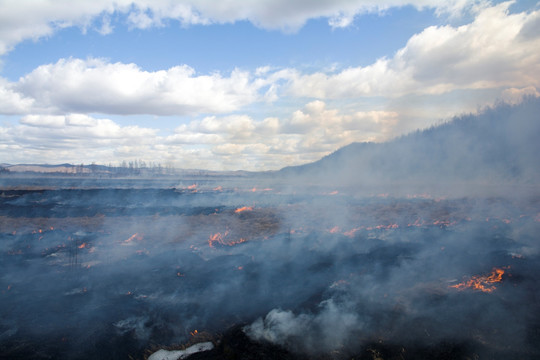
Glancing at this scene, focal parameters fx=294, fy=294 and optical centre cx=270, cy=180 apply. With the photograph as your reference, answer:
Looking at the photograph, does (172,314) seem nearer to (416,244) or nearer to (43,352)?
(43,352)

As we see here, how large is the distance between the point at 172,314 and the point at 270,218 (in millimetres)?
20280

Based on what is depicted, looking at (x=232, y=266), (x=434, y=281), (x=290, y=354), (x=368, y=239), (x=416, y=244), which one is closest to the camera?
(x=290, y=354)

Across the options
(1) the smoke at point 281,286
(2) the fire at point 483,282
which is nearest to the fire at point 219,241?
(1) the smoke at point 281,286

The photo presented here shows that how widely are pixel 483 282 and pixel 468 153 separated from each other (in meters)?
77.9

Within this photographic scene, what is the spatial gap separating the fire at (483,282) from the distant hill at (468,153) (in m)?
52.0

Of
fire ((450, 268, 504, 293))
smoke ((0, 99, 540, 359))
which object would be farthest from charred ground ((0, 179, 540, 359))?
fire ((450, 268, 504, 293))

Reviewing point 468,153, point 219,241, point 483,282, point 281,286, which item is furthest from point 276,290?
point 468,153

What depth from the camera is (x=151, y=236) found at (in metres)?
25.0

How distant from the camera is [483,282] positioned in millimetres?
13070

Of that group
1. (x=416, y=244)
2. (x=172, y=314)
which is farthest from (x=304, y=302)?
(x=416, y=244)

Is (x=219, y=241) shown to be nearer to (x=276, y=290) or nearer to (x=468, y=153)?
Result: (x=276, y=290)

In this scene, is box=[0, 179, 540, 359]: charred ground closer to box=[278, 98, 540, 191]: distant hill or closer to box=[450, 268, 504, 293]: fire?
box=[450, 268, 504, 293]: fire

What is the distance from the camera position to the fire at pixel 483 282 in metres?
12.6

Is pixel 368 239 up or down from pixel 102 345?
up
